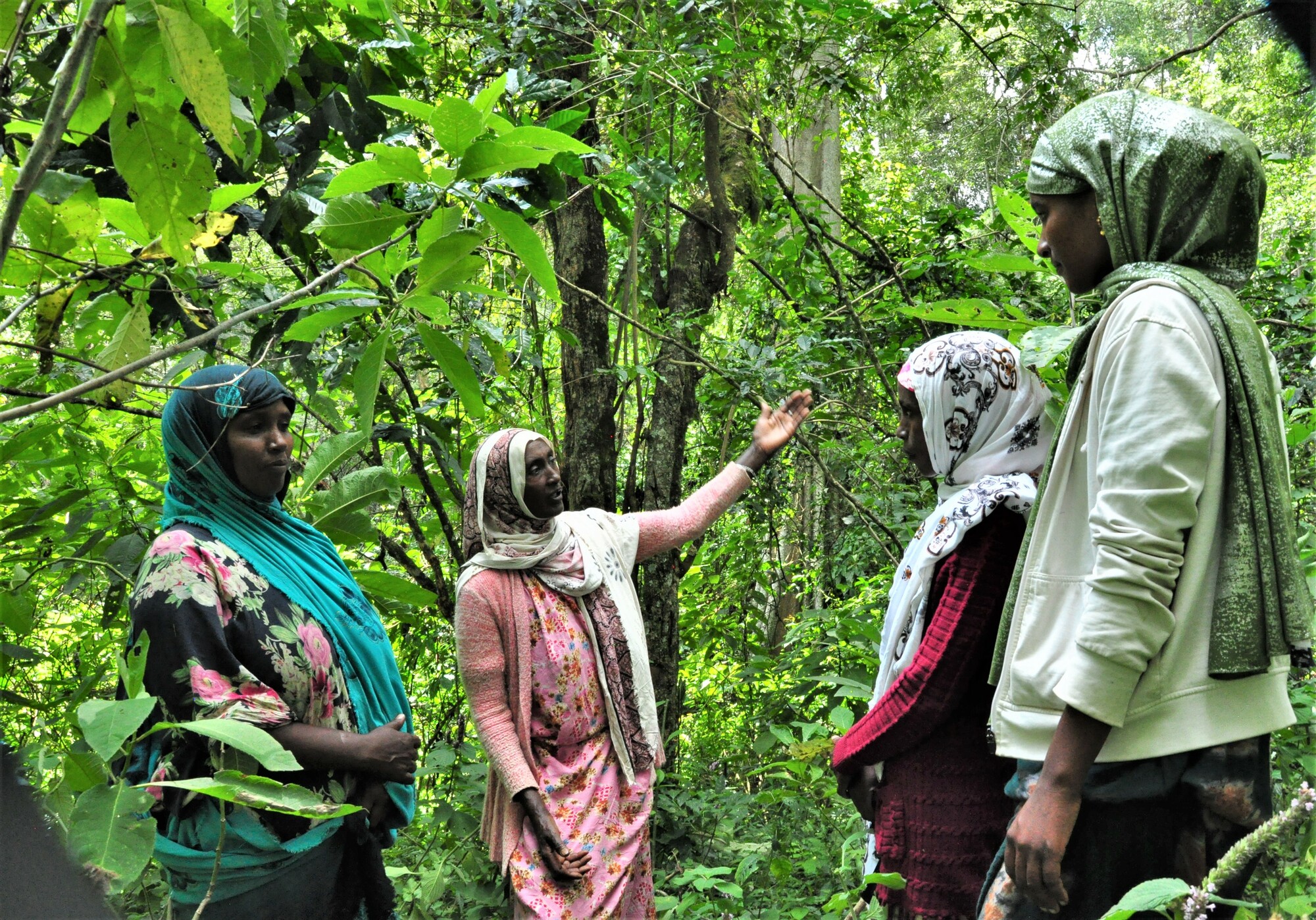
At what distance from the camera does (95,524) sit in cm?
279

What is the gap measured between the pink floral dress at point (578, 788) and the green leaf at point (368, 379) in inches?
56.7

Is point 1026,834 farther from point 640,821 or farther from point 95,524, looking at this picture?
point 95,524

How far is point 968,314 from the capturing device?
6.03ft

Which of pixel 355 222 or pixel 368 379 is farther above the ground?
pixel 355 222

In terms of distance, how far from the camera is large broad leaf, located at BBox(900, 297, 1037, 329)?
1.82 m

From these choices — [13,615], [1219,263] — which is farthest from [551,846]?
[1219,263]

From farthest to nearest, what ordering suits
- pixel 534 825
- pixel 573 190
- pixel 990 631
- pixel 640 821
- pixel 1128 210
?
pixel 573 190, pixel 640 821, pixel 534 825, pixel 990 631, pixel 1128 210

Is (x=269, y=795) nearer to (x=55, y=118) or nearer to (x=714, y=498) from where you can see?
(x=55, y=118)

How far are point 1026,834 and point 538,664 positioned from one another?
1.61 meters

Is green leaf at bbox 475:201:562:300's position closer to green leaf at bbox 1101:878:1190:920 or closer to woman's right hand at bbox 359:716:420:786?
green leaf at bbox 1101:878:1190:920

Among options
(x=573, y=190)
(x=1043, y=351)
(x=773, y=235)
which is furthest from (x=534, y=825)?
(x=773, y=235)

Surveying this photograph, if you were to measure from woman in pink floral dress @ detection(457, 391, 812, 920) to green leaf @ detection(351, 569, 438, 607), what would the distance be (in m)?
0.34

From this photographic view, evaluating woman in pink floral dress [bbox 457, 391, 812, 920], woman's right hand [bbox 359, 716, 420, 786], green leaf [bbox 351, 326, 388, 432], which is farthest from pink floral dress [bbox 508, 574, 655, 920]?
green leaf [bbox 351, 326, 388, 432]

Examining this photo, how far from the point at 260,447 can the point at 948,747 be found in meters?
1.55
